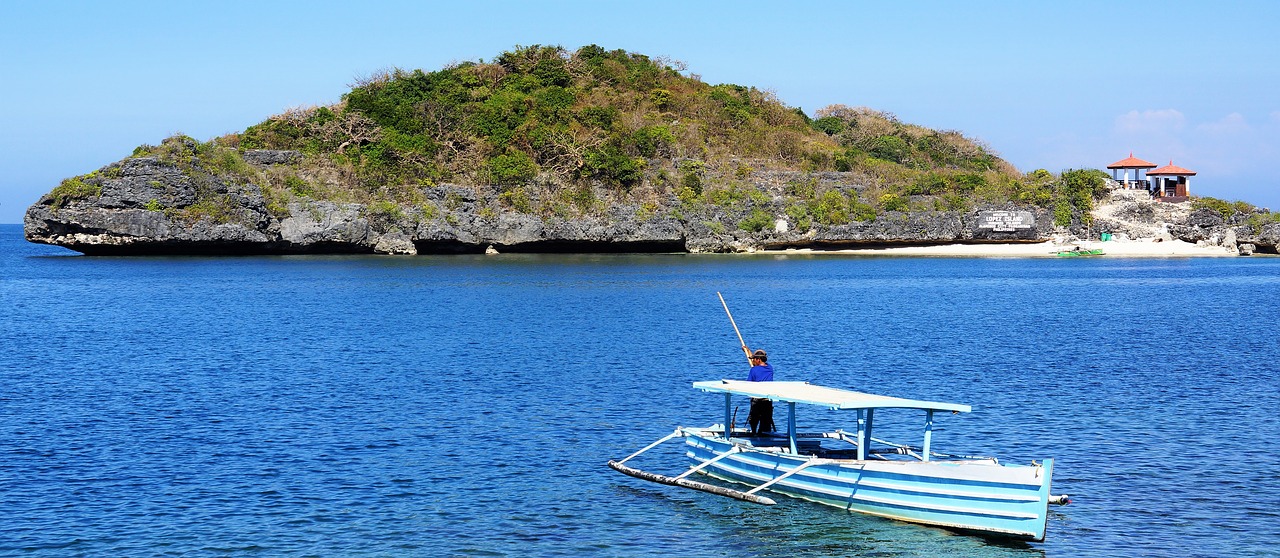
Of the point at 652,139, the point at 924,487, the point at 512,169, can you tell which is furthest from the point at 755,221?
the point at 924,487

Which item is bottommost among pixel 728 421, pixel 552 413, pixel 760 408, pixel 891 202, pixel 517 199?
pixel 552 413

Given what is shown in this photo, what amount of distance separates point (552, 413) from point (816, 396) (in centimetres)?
959

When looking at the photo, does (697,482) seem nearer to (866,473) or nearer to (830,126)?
(866,473)

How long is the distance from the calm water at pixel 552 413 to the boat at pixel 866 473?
13.8 inches

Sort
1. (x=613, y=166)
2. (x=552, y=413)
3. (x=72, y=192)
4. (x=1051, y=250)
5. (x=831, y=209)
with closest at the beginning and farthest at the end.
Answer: (x=552, y=413) → (x=72, y=192) → (x=613, y=166) → (x=831, y=209) → (x=1051, y=250)

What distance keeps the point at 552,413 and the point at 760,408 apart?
7.59 m

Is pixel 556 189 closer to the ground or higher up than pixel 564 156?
closer to the ground

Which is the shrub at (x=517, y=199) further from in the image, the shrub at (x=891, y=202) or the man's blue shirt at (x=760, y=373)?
the man's blue shirt at (x=760, y=373)

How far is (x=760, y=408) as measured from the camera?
71.9 ft

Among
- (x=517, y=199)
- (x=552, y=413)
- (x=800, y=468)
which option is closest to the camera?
(x=800, y=468)

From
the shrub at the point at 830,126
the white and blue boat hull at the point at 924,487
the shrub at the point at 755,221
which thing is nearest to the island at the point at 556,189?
the shrub at the point at 755,221

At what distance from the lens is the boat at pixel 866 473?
17.2 meters

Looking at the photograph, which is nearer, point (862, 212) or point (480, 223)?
point (480, 223)

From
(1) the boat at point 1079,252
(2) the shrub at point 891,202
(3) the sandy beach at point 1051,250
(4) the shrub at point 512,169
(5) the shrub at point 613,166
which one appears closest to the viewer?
(4) the shrub at point 512,169
